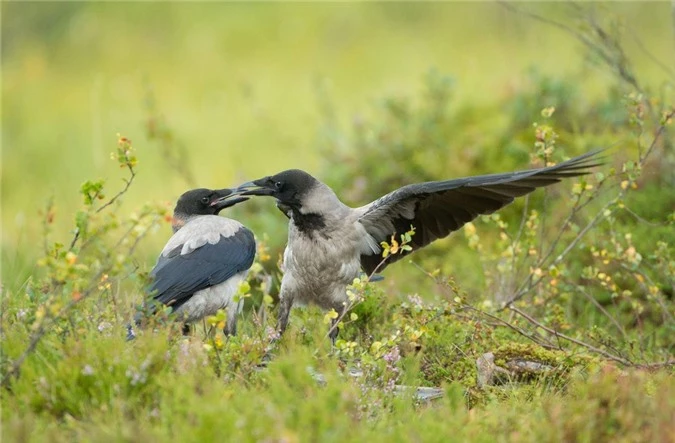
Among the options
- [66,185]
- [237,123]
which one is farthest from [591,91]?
[66,185]

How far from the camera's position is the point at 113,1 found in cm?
1836

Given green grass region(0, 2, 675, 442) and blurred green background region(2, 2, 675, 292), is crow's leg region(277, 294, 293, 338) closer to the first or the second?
green grass region(0, 2, 675, 442)

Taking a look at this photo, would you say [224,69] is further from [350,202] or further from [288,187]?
[288,187]

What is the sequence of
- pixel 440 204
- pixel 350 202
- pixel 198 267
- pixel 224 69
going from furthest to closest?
pixel 224 69, pixel 350 202, pixel 440 204, pixel 198 267

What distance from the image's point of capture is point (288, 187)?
6664 mm

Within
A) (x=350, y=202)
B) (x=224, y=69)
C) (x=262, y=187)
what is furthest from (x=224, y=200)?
(x=224, y=69)

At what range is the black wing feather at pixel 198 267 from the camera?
6.23 meters

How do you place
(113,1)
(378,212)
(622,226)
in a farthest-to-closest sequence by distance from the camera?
(113,1) → (622,226) → (378,212)

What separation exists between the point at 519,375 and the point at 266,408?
2.05 metres

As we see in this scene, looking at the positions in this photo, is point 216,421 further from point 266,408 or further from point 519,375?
point 519,375

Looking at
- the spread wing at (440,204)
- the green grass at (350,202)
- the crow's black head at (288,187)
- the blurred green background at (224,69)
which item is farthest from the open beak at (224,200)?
the blurred green background at (224,69)

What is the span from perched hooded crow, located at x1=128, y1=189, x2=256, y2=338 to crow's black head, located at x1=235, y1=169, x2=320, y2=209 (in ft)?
1.16

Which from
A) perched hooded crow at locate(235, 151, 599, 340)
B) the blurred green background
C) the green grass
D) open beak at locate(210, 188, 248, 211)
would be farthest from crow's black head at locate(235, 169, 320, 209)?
the blurred green background

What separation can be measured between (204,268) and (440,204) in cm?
151
